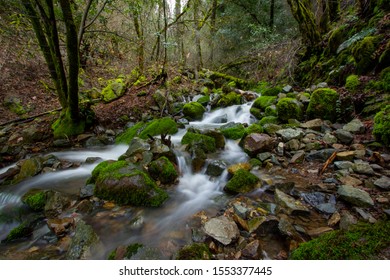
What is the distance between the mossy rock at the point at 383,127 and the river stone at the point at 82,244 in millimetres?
4482

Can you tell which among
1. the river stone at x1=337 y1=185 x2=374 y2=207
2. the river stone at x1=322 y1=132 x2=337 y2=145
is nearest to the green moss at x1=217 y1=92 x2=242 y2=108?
the river stone at x1=322 y1=132 x2=337 y2=145

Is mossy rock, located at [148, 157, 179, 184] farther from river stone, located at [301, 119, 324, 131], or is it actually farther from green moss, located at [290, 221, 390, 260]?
river stone, located at [301, 119, 324, 131]

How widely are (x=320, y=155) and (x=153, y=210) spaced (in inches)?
118

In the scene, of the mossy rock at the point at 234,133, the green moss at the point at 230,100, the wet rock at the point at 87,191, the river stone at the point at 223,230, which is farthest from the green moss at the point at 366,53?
the wet rock at the point at 87,191

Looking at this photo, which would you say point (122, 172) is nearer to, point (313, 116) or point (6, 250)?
point (6, 250)

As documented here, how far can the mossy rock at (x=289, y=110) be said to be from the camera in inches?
212

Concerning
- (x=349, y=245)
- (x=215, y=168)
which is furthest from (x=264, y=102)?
(x=349, y=245)

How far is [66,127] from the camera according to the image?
240 inches

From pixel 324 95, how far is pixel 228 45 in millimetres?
9995

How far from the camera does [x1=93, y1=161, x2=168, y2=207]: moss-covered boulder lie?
309cm

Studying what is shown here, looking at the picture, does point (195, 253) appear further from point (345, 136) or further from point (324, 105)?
point (324, 105)

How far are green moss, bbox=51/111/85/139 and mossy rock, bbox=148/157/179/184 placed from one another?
372 cm

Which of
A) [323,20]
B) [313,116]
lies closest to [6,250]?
[313,116]

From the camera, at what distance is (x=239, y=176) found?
3.32 m
